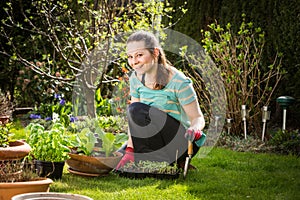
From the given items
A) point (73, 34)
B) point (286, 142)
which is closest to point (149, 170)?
A: point (286, 142)

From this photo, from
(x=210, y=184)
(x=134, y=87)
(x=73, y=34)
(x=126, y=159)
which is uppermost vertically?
(x=73, y=34)

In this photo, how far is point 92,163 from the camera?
3379 mm

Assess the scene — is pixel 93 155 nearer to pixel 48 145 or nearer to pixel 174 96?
pixel 48 145

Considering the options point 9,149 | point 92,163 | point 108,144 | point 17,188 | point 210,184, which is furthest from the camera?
point 108,144

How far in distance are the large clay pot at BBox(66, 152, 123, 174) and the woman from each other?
10 centimetres

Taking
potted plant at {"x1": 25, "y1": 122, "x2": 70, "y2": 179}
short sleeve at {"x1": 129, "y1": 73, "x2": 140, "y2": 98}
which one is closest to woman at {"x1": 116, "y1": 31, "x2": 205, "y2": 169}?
short sleeve at {"x1": 129, "y1": 73, "x2": 140, "y2": 98}

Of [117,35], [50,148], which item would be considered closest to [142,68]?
[50,148]

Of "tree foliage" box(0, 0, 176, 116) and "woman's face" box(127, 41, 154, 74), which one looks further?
"tree foliage" box(0, 0, 176, 116)

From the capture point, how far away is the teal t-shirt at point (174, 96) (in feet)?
11.6

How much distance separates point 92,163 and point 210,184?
2.57 ft

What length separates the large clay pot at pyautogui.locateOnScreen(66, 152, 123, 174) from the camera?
3.35m

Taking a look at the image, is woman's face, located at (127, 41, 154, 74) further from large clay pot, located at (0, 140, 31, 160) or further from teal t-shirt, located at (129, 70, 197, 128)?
large clay pot, located at (0, 140, 31, 160)

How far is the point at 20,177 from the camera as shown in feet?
8.43

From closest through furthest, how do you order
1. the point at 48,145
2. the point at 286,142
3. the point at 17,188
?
1. the point at 17,188
2. the point at 48,145
3. the point at 286,142
